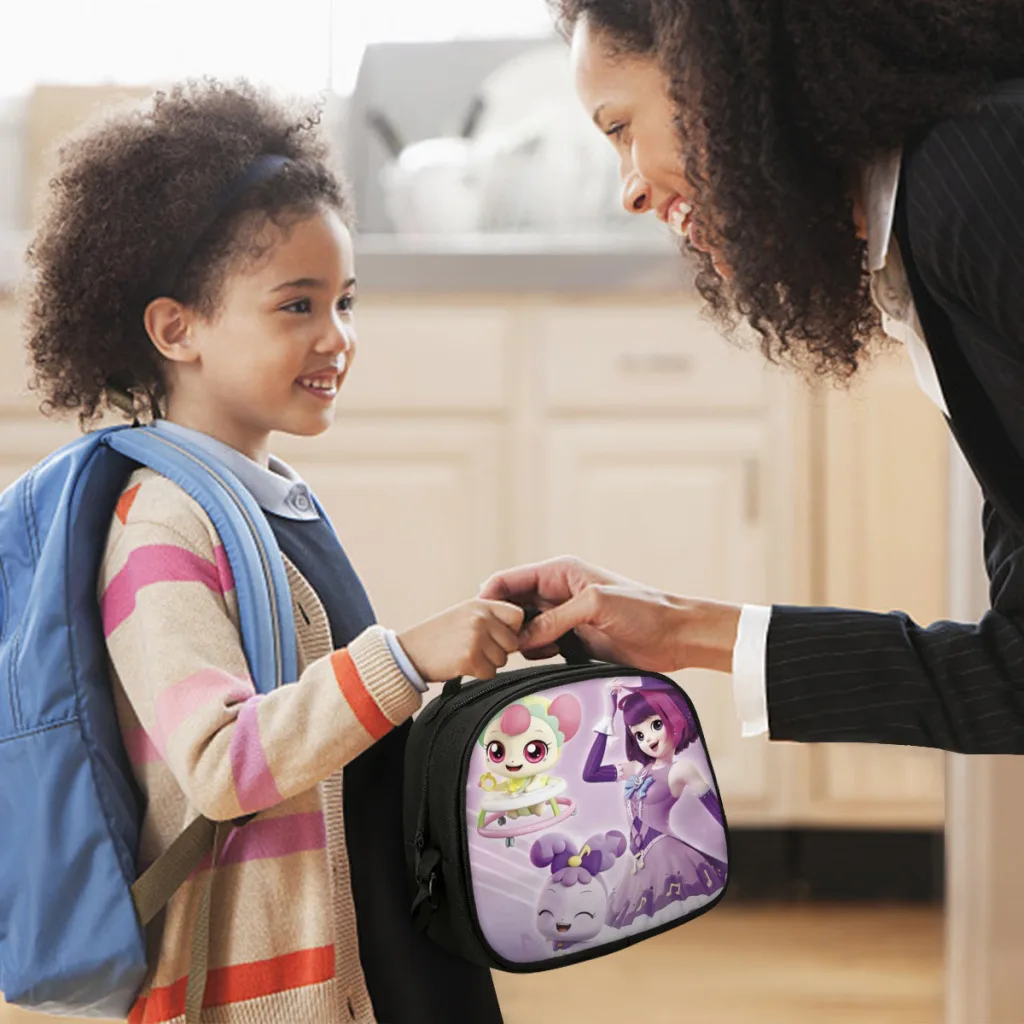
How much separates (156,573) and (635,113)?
46 cm

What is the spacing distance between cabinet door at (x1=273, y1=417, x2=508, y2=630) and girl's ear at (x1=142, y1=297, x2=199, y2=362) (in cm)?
117

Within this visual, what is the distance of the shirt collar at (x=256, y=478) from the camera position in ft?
3.27

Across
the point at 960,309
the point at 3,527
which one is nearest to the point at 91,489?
the point at 3,527

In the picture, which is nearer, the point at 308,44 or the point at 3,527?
the point at 3,527

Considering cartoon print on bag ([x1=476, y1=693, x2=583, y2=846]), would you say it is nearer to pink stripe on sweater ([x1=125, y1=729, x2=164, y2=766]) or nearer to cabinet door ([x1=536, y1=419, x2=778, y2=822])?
pink stripe on sweater ([x1=125, y1=729, x2=164, y2=766])

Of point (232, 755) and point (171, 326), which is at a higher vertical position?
point (171, 326)

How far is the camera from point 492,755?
0.89 m

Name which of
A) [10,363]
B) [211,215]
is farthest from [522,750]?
[10,363]

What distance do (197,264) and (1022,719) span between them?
26.5 inches

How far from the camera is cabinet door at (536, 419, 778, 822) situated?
222 cm

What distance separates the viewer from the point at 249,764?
85 cm

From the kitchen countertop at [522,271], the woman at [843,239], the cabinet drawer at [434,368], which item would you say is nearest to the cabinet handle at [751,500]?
the kitchen countertop at [522,271]

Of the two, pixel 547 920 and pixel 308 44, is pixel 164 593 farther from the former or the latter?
pixel 308 44

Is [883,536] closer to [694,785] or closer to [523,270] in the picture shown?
[523,270]
